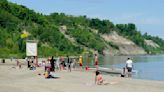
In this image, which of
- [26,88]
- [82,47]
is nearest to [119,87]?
[26,88]

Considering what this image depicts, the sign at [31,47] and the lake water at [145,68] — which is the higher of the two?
the sign at [31,47]

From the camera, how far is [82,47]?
196 metres

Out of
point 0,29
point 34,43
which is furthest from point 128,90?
point 0,29

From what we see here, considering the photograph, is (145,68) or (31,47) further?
(145,68)

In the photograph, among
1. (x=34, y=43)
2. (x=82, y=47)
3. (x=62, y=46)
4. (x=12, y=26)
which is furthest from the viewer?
(x=82, y=47)

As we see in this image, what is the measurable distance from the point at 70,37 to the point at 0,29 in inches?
2694

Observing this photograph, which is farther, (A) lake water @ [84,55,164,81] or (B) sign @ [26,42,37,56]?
(B) sign @ [26,42,37,56]

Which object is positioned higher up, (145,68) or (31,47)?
(31,47)

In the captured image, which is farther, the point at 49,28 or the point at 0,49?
the point at 49,28

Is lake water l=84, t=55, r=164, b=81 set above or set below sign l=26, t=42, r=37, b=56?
below

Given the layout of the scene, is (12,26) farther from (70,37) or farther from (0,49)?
(70,37)

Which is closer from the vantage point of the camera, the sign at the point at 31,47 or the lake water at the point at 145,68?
the lake water at the point at 145,68

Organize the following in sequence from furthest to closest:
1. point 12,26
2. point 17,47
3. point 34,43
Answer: point 12,26 < point 17,47 < point 34,43

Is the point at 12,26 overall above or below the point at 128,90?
above
